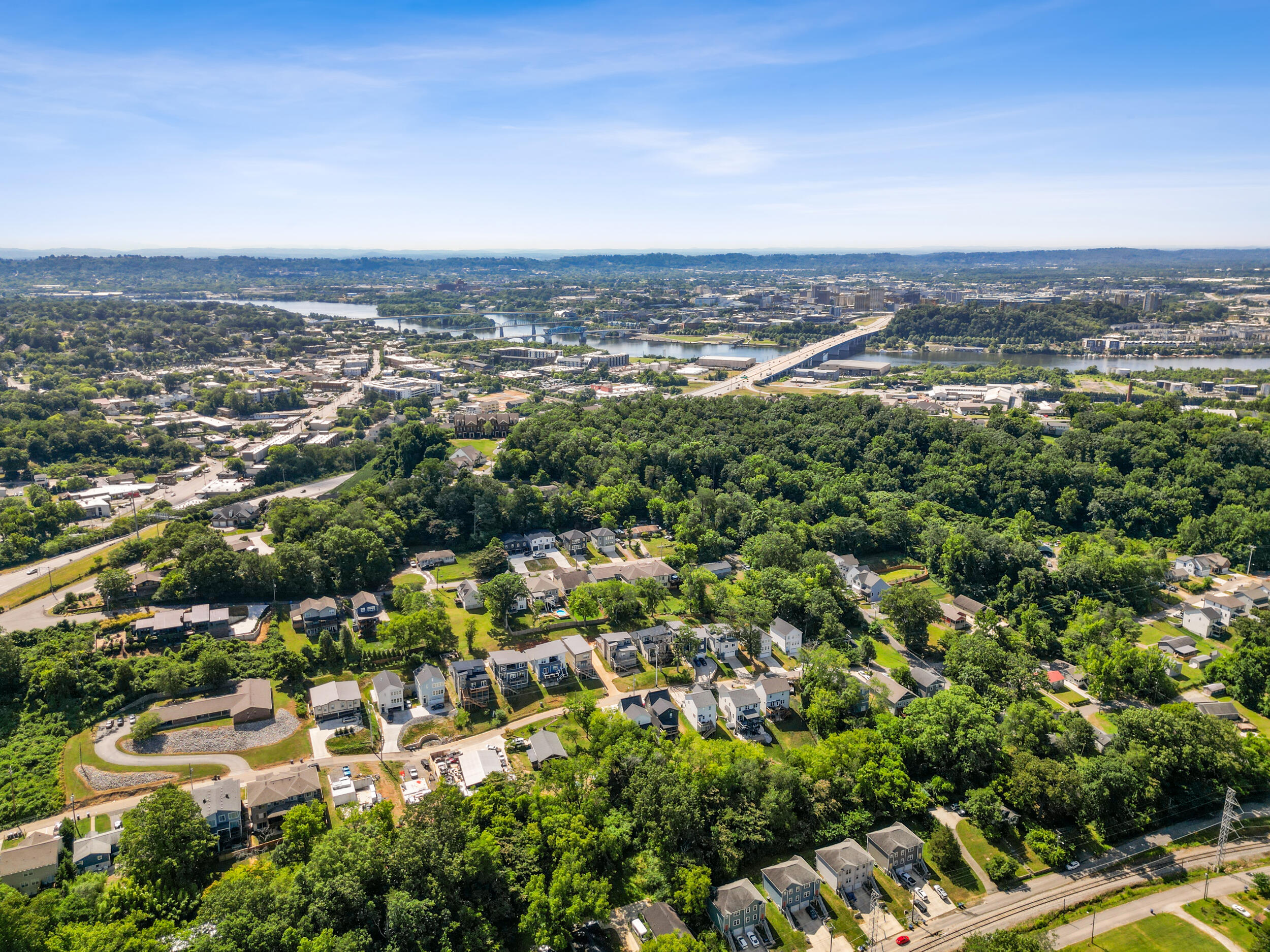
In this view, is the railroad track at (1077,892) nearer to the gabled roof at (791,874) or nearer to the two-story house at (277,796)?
the gabled roof at (791,874)

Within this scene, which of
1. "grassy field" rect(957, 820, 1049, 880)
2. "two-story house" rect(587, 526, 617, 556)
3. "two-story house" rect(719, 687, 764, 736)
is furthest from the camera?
"two-story house" rect(587, 526, 617, 556)

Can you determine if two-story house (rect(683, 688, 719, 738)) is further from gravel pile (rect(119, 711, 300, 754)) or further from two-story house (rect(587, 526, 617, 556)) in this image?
two-story house (rect(587, 526, 617, 556))

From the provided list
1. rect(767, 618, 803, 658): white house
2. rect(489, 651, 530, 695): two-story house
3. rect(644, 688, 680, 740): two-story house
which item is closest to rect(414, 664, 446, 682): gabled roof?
rect(489, 651, 530, 695): two-story house

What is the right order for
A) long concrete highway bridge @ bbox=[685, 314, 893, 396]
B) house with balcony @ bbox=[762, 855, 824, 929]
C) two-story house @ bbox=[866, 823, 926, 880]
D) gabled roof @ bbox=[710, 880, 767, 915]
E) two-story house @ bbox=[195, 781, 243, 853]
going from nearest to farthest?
gabled roof @ bbox=[710, 880, 767, 915]
house with balcony @ bbox=[762, 855, 824, 929]
two-story house @ bbox=[866, 823, 926, 880]
two-story house @ bbox=[195, 781, 243, 853]
long concrete highway bridge @ bbox=[685, 314, 893, 396]

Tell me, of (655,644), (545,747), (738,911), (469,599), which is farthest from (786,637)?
(469,599)

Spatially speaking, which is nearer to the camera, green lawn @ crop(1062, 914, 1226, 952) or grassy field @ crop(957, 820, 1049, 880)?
green lawn @ crop(1062, 914, 1226, 952)

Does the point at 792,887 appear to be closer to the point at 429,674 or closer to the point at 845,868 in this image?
the point at 845,868

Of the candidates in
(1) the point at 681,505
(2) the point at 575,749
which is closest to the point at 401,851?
(2) the point at 575,749

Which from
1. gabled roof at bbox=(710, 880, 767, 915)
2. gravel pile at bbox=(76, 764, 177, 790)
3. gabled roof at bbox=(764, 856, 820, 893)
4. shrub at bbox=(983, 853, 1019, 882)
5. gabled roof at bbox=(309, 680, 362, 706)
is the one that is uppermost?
gabled roof at bbox=(309, 680, 362, 706)
